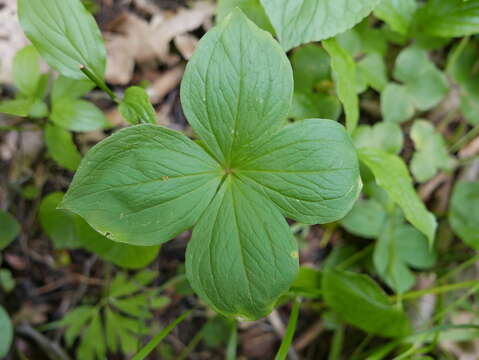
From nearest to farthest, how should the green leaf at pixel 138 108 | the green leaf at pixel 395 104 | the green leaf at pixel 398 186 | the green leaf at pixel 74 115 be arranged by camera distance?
the green leaf at pixel 138 108, the green leaf at pixel 398 186, the green leaf at pixel 74 115, the green leaf at pixel 395 104

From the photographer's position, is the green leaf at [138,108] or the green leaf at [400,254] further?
the green leaf at [400,254]

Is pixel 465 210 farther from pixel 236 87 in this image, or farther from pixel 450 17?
pixel 236 87

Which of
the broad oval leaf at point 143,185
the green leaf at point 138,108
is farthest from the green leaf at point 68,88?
the broad oval leaf at point 143,185

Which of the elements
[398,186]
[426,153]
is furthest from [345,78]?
[426,153]

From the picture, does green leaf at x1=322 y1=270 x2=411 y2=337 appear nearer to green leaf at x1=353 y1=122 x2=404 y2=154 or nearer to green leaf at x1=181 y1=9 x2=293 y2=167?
green leaf at x1=353 y1=122 x2=404 y2=154

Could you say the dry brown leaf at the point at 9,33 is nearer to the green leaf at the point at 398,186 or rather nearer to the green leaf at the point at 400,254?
the green leaf at the point at 398,186

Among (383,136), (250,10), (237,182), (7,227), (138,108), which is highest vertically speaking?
(250,10)

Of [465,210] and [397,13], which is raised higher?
[397,13]
